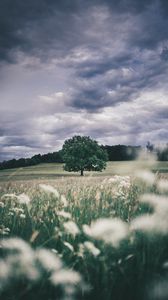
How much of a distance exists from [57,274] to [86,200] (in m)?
2.53

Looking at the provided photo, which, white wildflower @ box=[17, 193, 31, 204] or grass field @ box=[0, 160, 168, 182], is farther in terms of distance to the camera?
grass field @ box=[0, 160, 168, 182]

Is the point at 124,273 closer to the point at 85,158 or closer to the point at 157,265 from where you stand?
the point at 157,265

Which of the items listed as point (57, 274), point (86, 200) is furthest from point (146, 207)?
point (57, 274)

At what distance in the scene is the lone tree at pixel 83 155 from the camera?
55219 millimetres

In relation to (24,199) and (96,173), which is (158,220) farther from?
(96,173)

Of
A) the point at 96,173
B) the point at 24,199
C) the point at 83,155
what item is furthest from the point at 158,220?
the point at 96,173

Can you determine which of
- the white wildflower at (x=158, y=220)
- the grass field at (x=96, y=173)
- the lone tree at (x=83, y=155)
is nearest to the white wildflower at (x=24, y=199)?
the grass field at (x=96, y=173)

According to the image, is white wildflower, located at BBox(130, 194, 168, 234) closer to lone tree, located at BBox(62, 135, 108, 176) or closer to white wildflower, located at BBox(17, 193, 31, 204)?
white wildflower, located at BBox(17, 193, 31, 204)

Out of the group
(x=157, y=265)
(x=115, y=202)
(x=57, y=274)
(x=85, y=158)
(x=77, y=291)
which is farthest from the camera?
(x=85, y=158)

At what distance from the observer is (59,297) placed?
2721 mm

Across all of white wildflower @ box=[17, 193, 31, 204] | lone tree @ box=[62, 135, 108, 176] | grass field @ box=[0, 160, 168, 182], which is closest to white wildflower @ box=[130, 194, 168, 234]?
grass field @ box=[0, 160, 168, 182]

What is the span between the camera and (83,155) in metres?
56.2

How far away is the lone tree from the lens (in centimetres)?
5522

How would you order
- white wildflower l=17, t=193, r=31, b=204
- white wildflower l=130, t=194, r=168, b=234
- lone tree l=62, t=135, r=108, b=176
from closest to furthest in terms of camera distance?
1. white wildflower l=130, t=194, r=168, b=234
2. white wildflower l=17, t=193, r=31, b=204
3. lone tree l=62, t=135, r=108, b=176
